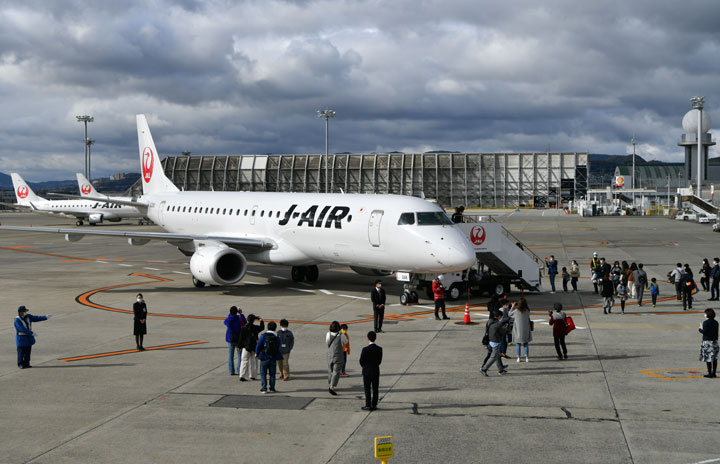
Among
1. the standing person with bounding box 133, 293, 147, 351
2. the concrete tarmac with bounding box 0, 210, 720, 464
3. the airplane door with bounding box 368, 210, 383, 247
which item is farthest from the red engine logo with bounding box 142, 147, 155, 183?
the standing person with bounding box 133, 293, 147, 351

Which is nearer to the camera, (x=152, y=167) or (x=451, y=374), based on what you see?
(x=451, y=374)

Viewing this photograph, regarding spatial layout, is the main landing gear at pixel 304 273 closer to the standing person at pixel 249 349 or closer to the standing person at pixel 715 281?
the standing person at pixel 715 281

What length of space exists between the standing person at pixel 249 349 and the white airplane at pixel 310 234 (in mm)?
10926

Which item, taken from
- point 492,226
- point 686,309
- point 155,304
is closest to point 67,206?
point 155,304

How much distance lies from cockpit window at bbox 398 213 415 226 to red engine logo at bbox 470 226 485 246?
3.72 meters

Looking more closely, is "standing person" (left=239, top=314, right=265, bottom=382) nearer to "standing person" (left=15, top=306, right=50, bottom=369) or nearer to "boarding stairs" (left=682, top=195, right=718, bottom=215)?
"standing person" (left=15, top=306, right=50, bottom=369)

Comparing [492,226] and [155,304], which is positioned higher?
[492,226]

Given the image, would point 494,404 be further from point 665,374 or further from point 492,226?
point 492,226

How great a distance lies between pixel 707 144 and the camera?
550 feet

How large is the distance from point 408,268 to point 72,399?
15.1 metres

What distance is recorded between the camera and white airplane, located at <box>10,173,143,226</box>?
88000 millimetres

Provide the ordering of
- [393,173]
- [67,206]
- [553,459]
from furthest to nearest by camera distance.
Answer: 1. [393,173]
2. [67,206]
3. [553,459]

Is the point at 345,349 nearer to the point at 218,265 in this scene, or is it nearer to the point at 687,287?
the point at 218,265

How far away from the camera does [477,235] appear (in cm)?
2994
